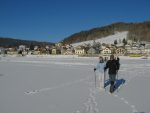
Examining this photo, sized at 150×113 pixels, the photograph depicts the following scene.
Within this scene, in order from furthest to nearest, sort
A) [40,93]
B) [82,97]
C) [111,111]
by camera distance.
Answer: [40,93] < [82,97] < [111,111]

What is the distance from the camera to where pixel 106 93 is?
12.0 metres

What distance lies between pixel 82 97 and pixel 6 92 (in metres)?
3.35

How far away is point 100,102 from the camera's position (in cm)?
998

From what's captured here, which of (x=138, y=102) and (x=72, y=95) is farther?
(x=72, y=95)

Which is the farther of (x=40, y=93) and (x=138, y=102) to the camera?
(x=40, y=93)

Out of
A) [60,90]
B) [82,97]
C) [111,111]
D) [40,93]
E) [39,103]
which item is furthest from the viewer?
[60,90]

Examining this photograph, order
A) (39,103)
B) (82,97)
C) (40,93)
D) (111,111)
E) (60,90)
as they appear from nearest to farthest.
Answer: (111,111) < (39,103) < (82,97) < (40,93) < (60,90)

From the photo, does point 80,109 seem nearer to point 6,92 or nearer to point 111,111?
point 111,111

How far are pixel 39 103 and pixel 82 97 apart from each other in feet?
5.92

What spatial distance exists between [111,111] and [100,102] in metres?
1.36

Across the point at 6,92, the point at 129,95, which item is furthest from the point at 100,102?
the point at 6,92

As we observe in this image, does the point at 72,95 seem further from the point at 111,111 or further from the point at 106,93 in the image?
the point at 111,111

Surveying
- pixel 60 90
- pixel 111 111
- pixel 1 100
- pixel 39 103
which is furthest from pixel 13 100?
pixel 111 111

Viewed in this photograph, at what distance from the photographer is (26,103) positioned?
387 inches
